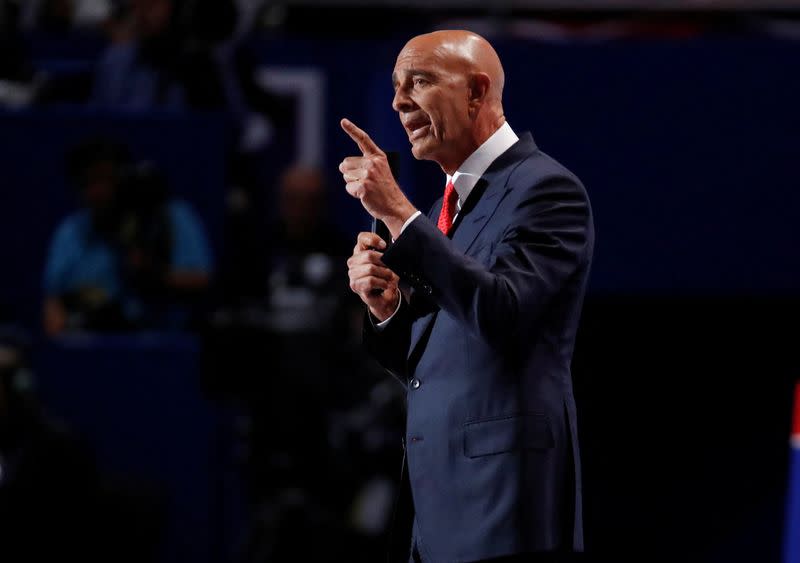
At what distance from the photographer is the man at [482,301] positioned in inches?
69.8

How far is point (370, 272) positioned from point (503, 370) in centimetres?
23

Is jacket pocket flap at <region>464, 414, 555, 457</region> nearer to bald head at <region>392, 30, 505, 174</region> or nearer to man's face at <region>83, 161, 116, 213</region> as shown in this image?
bald head at <region>392, 30, 505, 174</region>

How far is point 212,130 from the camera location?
558 cm

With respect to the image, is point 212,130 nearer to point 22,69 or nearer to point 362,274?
point 22,69

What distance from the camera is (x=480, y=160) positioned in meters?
1.92

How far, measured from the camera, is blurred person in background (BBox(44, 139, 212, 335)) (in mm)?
5172

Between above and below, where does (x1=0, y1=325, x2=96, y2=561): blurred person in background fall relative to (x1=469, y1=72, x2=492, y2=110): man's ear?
below

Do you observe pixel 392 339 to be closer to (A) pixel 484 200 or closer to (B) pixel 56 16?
(A) pixel 484 200

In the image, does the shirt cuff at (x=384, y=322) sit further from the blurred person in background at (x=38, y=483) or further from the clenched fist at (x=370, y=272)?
the blurred person in background at (x=38, y=483)

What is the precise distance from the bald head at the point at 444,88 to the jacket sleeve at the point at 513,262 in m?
0.12

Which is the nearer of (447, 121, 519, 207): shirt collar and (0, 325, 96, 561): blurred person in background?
(447, 121, 519, 207): shirt collar

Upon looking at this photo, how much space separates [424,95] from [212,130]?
12.7ft

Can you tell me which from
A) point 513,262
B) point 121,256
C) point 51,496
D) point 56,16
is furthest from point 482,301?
point 56,16

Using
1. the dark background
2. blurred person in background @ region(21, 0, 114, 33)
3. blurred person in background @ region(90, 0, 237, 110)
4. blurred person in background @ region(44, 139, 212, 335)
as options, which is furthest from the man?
blurred person in background @ region(21, 0, 114, 33)
